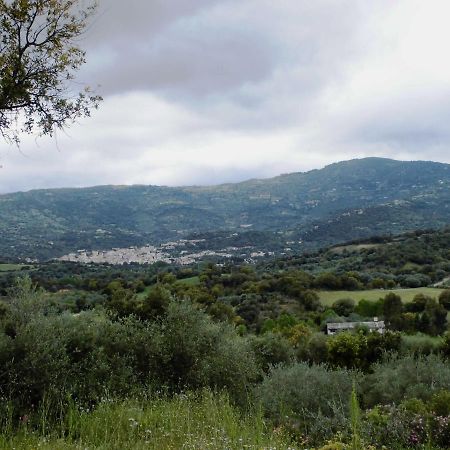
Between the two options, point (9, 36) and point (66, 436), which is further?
point (9, 36)

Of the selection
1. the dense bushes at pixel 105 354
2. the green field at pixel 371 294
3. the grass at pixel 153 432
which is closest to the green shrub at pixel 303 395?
the dense bushes at pixel 105 354

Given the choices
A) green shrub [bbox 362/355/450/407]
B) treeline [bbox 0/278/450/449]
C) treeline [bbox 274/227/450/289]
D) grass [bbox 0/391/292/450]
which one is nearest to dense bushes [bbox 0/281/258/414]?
treeline [bbox 0/278/450/449]

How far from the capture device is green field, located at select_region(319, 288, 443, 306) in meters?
54.8

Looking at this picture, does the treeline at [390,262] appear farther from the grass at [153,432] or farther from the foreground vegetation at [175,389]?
the grass at [153,432]

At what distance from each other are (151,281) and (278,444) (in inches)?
2704

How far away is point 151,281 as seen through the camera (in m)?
73.5

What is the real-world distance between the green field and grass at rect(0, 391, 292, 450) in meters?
49.3

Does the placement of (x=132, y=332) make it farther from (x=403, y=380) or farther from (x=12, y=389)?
(x=403, y=380)

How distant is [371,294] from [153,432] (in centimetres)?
5506

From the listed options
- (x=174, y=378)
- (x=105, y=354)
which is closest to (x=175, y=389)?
(x=174, y=378)

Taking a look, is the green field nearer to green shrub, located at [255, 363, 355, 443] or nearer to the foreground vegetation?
the foreground vegetation

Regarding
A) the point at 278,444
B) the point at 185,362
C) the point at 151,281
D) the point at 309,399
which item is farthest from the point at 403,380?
the point at 151,281

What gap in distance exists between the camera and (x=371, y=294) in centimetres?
5809

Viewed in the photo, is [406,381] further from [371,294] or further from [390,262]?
[390,262]
